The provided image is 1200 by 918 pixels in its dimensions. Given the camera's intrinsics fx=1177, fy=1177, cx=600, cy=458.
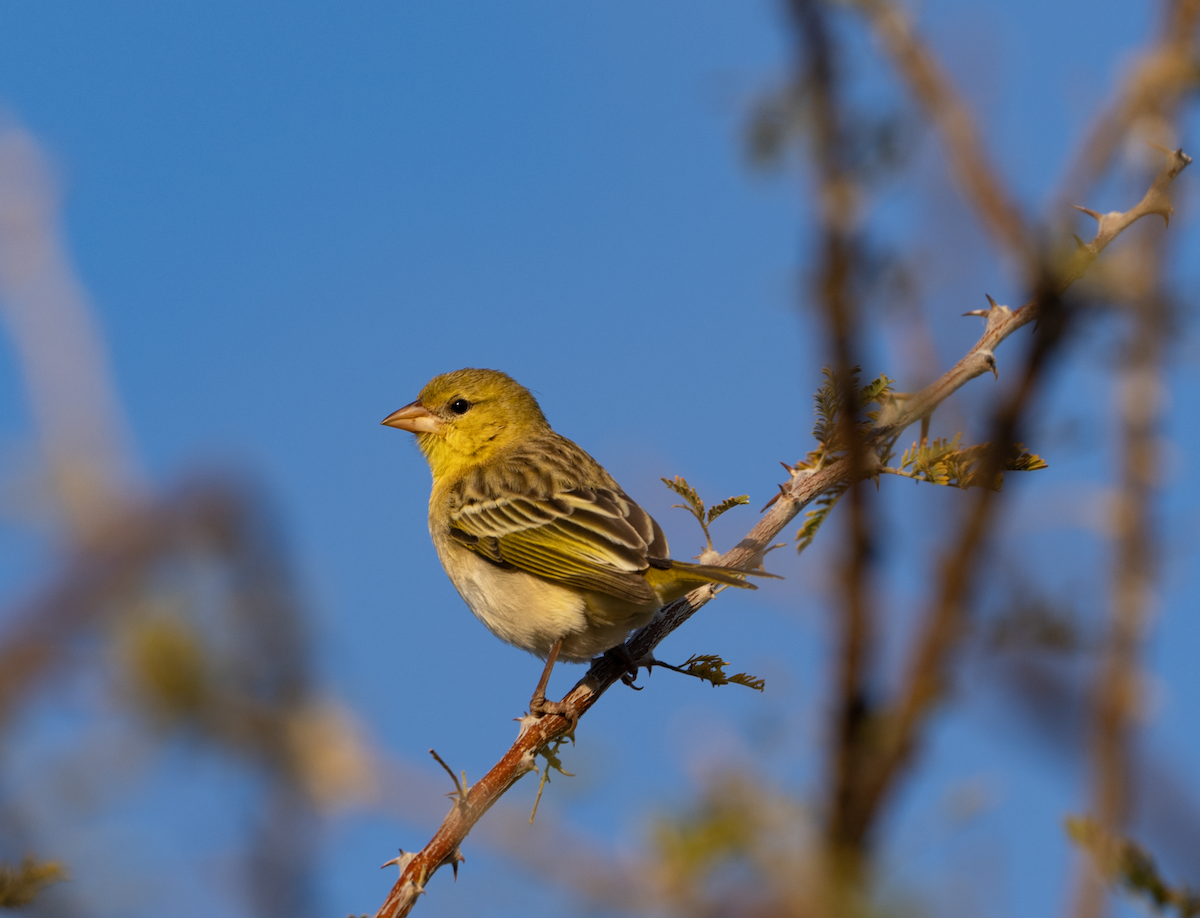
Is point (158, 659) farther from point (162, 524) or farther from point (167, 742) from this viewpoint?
point (162, 524)

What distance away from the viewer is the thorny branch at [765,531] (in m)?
2.77

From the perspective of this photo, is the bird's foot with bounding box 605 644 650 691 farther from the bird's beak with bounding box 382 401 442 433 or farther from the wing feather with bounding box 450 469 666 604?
the bird's beak with bounding box 382 401 442 433

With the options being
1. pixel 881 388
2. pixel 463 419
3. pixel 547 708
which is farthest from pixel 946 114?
pixel 463 419

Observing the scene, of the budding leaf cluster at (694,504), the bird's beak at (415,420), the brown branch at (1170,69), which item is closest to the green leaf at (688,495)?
the budding leaf cluster at (694,504)

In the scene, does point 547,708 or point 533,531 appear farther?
point 533,531

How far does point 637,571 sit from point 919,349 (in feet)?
5.45

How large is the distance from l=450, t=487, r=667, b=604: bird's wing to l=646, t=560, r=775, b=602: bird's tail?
0.17 ft

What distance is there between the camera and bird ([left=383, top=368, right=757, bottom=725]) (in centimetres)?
519

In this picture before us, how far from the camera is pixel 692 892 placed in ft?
10.5

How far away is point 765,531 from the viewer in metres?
4.07

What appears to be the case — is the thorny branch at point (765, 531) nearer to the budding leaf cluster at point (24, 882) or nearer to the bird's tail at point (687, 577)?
the bird's tail at point (687, 577)

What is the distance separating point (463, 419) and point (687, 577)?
10.5 feet

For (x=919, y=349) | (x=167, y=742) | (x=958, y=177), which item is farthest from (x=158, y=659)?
(x=958, y=177)

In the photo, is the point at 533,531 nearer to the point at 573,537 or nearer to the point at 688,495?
the point at 573,537
